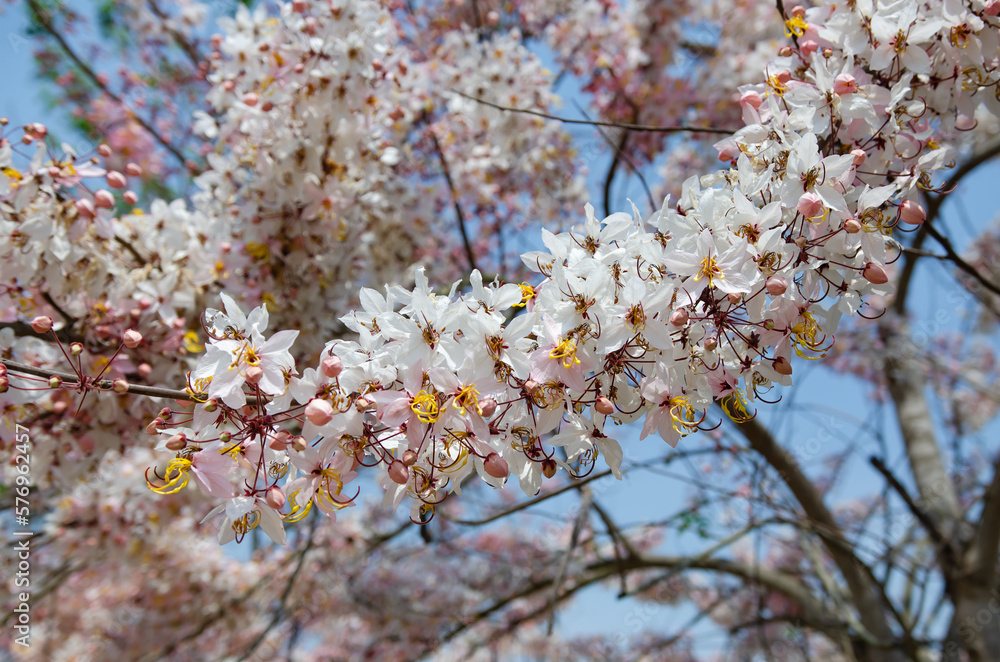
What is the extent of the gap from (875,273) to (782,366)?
28 centimetres

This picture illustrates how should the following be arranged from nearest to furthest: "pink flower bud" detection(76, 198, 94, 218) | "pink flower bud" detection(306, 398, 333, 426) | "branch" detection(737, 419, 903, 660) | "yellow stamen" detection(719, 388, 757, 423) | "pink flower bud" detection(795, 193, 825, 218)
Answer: "pink flower bud" detection(306, 398, 333, 426), "pink flower bud" detection(795, 193, 825, 218), "yellow stamen" detection(719, 388, 757, 423), "pink flower bud" detection(76, 198, 94, 218), "branch" detection(737, 419, 903, 660)

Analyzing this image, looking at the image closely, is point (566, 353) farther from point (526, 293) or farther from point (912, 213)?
point (912, 213)

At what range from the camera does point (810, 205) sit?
1199mm

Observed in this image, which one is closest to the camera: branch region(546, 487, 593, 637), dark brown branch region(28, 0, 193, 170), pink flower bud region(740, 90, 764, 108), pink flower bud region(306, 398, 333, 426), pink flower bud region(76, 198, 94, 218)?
pink flower bud region(306, 398, 333, 426)

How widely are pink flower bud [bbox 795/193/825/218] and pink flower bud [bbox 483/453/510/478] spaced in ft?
2.59

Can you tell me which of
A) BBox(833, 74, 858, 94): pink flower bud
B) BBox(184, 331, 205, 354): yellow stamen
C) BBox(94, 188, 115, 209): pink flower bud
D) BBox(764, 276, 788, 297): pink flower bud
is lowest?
BBox(764, 276, 788, 297): pink flower bud

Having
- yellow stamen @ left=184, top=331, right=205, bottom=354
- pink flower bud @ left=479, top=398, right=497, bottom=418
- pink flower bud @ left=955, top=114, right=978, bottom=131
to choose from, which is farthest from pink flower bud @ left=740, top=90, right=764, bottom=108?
yellow stamen @ left=184, top=331, right=205, bottom=354

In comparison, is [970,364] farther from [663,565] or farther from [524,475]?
[524,475]

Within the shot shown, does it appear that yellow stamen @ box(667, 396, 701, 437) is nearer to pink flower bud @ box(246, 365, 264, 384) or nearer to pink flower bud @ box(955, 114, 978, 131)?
pink flower bud @ box(246, 365, 264, 384)

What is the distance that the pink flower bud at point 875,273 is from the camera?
4.11 feet

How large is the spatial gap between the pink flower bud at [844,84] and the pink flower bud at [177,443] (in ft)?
5.39

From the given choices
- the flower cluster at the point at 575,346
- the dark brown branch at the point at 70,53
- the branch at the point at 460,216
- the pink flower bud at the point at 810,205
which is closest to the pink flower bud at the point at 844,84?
the flower cluster at the point at 575,346

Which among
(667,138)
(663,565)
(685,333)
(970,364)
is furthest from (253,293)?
(970,364)

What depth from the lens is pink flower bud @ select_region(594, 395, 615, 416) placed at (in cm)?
116
